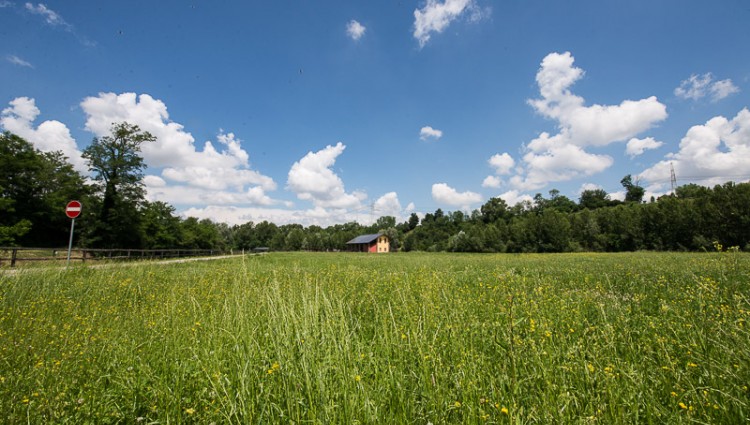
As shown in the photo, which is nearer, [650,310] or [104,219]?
[650,310]

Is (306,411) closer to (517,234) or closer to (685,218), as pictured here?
(685,218)

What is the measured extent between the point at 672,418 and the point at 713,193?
73349mm

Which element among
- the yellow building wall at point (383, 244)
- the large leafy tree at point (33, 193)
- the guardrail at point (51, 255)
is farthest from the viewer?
the yellow building wall at point (383, 244)

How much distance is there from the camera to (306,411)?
95.4 inches

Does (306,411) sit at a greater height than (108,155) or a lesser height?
lesser

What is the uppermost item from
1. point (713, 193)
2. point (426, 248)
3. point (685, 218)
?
point (713, 193)

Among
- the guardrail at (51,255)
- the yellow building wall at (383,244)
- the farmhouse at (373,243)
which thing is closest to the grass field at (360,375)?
the guardrail at (51,255)

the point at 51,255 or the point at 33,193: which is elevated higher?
the point at 33,193

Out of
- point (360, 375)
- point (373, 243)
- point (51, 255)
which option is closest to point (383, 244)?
point (373, 243)

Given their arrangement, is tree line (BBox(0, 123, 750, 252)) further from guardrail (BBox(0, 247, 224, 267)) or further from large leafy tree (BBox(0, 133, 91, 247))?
guardrail (BBox(0, 247, 224, 267))

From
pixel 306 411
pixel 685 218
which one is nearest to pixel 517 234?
pixel 685 218

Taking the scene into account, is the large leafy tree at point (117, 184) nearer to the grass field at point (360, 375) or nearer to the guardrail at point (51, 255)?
the guardrail at point (51, 255)

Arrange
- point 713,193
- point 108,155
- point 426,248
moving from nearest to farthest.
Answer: point 108,155 → point 713,193 → point 426,248

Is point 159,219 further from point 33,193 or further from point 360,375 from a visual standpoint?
point 360,375
